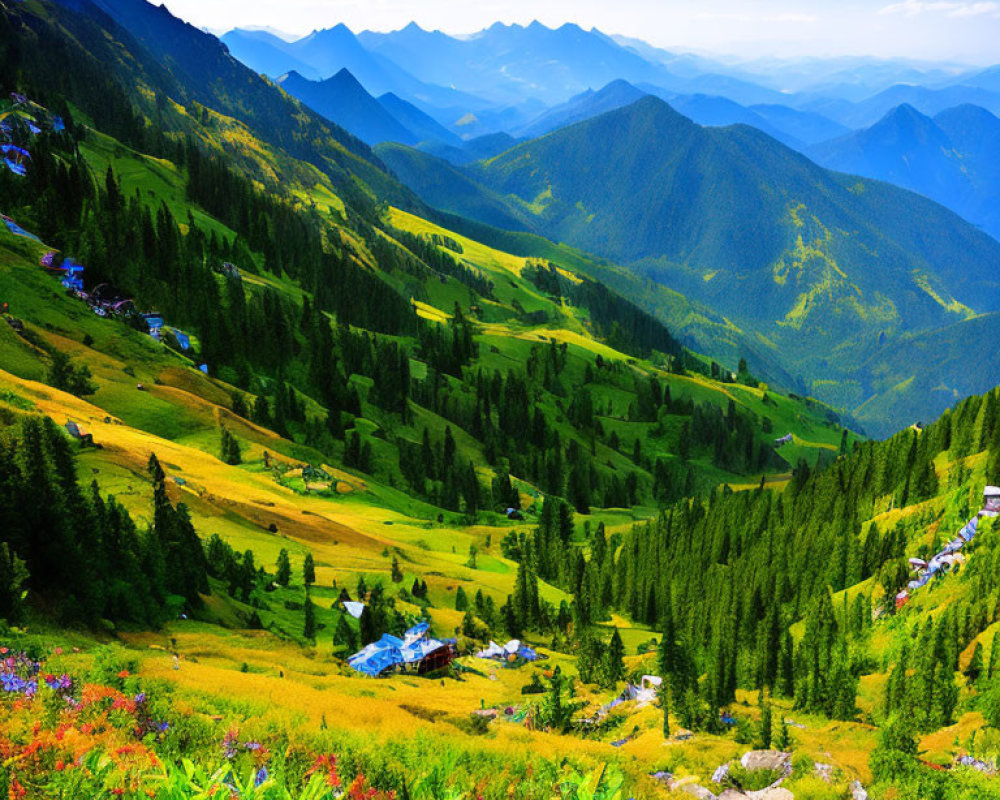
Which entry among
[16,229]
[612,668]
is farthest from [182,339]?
[612,668]

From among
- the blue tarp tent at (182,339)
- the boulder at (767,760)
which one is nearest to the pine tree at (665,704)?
the boulder at (767,760)

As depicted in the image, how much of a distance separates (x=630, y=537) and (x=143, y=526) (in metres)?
135

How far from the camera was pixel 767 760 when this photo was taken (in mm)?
41281

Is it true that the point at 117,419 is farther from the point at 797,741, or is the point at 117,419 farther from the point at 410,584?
the point at 797,741

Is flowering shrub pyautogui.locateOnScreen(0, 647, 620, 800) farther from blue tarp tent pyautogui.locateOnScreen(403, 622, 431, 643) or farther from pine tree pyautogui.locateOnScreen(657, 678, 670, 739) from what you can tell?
blue tarp tent pyautogui.locateOnScreen(403, 622, 431, 643)

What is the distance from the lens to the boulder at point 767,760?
40.6 m

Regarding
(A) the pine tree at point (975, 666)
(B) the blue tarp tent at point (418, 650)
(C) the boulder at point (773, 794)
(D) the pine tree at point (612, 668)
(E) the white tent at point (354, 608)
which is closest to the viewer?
(C) the boulder at point (773, 794)

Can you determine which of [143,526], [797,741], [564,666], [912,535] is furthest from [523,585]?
[912,535]

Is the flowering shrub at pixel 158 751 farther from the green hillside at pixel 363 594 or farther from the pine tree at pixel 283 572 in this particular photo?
the pine tree at pixel 283 572

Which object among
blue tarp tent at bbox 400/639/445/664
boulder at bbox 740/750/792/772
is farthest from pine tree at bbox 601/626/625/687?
boulder at bbox 740/750/792/772

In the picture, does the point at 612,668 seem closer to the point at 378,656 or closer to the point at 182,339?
the point at 378,656

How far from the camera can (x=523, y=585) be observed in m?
97.1

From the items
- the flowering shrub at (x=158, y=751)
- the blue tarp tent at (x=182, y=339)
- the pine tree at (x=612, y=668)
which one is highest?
the blue tarp tent at (x=182, y=339)

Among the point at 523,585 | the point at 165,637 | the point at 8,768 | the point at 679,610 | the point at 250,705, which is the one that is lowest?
the point at 679,610
